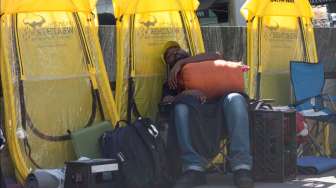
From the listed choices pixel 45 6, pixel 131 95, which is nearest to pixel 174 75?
pixel 131 95

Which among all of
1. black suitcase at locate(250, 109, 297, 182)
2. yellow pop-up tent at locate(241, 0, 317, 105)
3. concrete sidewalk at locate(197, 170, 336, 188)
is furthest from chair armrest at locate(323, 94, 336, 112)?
black suitcase at locate(250, 109, 297, 182)

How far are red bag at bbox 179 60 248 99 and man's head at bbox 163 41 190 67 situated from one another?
0.32 m

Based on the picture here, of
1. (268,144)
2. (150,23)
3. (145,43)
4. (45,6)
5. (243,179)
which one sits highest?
(45,6)

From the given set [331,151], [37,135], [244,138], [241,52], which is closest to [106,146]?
[37,135]

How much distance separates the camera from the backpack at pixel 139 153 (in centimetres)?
555

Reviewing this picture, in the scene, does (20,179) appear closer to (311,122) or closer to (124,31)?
(124,31)

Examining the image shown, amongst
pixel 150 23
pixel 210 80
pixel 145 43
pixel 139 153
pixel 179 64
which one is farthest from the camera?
pixel 150 23

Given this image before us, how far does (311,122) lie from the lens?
784 centimetres

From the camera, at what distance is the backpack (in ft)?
18.2

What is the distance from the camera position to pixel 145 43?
6770 mm

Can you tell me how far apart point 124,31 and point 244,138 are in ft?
5.54

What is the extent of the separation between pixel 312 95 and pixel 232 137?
221cm

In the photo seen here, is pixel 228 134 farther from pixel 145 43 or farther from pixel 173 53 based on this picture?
pixel 145 43

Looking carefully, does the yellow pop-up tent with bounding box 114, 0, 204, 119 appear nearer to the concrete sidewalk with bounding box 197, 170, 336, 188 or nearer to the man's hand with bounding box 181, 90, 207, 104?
the man's hand with bounding box 181, 90, 207, 104
